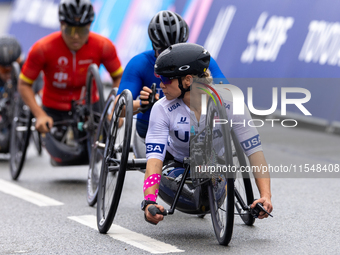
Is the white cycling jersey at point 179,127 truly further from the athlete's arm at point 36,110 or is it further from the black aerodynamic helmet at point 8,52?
the black aerodynamic helmet at point 8,52

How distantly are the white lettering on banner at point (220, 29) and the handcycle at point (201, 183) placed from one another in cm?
882

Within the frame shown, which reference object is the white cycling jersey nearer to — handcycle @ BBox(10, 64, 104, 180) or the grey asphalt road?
the grey asphalt road

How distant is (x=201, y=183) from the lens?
4.45 meters

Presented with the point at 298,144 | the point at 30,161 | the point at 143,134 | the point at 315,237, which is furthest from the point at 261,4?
the point at 315,237

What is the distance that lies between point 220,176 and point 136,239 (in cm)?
93

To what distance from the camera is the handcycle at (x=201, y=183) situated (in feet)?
13.5

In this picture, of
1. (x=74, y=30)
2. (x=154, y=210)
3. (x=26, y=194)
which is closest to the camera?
(x=154, y=210)

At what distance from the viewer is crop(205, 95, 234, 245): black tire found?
13.2 feet

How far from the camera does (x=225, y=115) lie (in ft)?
13.3

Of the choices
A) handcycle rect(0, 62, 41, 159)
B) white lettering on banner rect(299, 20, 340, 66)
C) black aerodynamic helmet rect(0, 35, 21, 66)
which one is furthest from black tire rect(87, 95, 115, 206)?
white lettering on banner rect(299, 20, 340, 66)

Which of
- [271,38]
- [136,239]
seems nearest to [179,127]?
[136,239]

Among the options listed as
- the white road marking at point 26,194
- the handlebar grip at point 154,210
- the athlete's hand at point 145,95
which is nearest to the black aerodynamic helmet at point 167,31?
the athlete's hand at point 145,95

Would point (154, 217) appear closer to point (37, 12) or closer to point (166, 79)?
point (166, 79)

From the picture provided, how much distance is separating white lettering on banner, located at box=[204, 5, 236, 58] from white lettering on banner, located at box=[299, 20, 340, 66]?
2623mm
